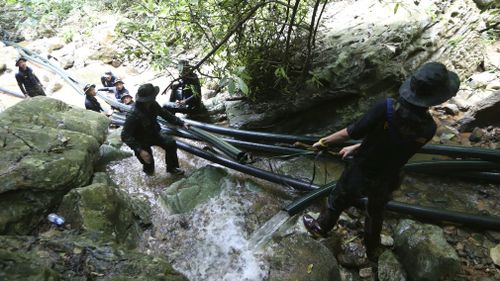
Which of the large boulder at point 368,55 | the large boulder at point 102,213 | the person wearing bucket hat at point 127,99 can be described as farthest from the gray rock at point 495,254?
the person wearing bucket hat at point 127,99

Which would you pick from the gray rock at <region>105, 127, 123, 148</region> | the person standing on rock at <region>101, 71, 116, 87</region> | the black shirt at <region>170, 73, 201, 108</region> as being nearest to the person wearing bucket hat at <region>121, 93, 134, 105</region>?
the person standing on rock at <region>101, 71, 116, 87</region>

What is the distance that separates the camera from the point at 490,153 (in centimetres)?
389

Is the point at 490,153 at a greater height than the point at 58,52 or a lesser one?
lesser

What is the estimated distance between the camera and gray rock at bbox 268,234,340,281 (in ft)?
11.3

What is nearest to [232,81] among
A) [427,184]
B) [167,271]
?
[167,271]

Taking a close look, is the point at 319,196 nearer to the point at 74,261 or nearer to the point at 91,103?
the point at 74,261

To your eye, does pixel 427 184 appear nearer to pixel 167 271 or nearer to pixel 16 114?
pixel 167 271

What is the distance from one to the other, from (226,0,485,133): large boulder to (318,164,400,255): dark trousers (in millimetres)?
2127

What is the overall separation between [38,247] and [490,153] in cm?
467

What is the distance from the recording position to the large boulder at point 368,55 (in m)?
5.09

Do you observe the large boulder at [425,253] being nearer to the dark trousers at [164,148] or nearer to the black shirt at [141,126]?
the dark trousers at [164,148]

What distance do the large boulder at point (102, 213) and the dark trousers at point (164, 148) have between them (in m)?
0.98

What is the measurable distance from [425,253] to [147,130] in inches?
151

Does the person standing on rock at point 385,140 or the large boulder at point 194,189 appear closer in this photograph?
the person standing on rock at point 385,140
